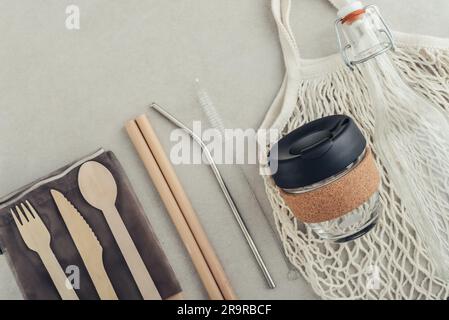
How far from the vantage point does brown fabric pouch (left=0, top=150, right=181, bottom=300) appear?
2.63 feet

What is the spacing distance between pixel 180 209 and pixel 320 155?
11.3 inches

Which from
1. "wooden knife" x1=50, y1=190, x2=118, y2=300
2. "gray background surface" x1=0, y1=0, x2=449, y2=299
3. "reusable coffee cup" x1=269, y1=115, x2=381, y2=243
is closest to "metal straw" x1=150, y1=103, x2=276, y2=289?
"gray background surface" x1=0, y1=0, x2=449, y2=299

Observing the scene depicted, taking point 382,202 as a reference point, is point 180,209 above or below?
above

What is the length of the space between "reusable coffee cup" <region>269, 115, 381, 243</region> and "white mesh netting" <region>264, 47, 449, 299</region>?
9cm

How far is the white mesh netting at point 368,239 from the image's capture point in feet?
2.67

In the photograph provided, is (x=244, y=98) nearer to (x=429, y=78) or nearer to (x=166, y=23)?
(x=166, y=23)

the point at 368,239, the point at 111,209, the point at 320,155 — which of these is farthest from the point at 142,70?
the point at 368,239

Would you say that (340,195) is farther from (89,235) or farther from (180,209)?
(89,235)

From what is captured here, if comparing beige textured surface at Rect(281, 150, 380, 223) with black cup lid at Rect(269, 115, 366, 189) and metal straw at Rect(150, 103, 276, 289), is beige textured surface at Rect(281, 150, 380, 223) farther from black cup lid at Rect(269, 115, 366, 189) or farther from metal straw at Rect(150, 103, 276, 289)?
metal straw at Rect(150, 103, 276, 289)

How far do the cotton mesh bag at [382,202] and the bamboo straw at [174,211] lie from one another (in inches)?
Result: 5.6

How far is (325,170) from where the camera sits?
2.27ft

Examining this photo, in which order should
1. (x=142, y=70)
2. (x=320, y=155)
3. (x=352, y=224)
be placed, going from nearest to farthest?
(x=320, y=155)
(x=352, y=224)
(x=142, y=70)

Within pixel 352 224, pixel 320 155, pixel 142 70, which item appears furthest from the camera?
pixel 142 70

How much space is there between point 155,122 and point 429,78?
1.60 ft
